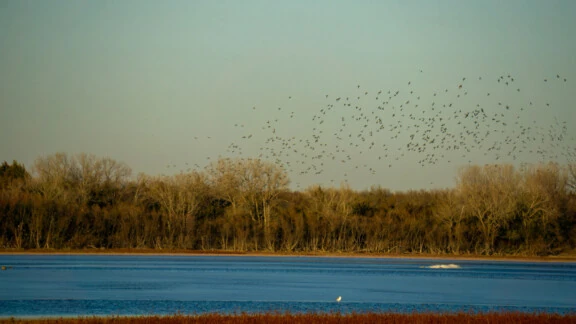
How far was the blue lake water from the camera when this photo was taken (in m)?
27.0

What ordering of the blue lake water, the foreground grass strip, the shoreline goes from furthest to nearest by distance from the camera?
the shoreline → the blue lake water → the foreground grass strip

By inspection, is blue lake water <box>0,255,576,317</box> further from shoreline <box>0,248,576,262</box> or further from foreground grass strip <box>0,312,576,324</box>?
shoreline <box>0,248,576,262</box>

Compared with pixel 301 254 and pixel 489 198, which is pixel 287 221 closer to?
pixel 301 254

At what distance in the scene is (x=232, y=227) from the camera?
216ft

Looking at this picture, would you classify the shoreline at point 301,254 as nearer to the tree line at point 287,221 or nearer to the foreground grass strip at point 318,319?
the tree line at point 287,221

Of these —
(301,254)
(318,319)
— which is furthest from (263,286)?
(301,254)

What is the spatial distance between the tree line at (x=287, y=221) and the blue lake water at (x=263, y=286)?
25.1 ft

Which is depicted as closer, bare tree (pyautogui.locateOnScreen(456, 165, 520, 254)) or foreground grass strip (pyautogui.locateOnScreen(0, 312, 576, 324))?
foreground grass strip (pyautogui.locateOnScreen(0, 312, 576, 324))

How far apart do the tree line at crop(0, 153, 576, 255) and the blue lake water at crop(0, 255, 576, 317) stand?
7642 mm

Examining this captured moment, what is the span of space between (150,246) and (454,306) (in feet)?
132

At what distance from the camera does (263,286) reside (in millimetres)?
35344

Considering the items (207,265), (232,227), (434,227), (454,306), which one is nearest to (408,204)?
(434,227)

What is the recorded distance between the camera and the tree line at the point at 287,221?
63531 millimetres

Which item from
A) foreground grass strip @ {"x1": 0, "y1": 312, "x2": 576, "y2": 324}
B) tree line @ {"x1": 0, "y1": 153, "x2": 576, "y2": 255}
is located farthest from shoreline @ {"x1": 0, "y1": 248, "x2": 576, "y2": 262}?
foreground grass strip @ {"x1": 0, "y1": 312, "x2": 576, "y2": 324}
